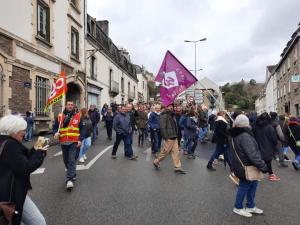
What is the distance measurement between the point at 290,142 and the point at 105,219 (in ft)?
21.8

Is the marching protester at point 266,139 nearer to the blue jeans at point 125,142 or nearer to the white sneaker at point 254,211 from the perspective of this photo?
the white sneaker at point 254,211

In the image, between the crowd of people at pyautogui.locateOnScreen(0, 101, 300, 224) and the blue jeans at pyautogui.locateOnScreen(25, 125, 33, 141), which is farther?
the blue jeans at pyautogui.locateOnScreen(25, 125, 33, 141)

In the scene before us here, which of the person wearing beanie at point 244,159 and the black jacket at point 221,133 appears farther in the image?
the black jacket at point 221,133

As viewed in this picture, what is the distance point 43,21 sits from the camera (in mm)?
17859

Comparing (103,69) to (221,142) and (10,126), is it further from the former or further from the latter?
(10,126)

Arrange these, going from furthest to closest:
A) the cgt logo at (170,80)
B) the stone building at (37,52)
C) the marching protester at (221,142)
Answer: the stone building at (37,52) → the cgt logo at (170,80) → the marching protester at (221,142)

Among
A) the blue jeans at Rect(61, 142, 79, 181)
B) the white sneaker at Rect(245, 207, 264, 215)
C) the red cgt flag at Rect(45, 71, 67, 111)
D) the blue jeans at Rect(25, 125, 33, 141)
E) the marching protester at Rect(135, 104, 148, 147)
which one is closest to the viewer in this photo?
the white sneaker at Rect(245, 207, 264, 215)

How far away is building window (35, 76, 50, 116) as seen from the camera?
16.9 meters

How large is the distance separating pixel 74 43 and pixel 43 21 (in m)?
4.94

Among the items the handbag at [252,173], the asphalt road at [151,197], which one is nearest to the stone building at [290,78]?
the asphalt road at [151,197]

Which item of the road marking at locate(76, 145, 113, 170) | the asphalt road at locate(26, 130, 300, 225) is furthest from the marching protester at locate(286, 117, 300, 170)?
the road marking at locate(76, 145, 113, 170)

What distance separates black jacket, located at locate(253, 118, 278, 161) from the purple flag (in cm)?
247

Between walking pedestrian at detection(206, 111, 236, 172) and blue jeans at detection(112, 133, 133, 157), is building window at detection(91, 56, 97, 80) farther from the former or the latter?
walking pedestrian at detection(206, 111, 236, 172)

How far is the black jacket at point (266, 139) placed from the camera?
8.01 m
